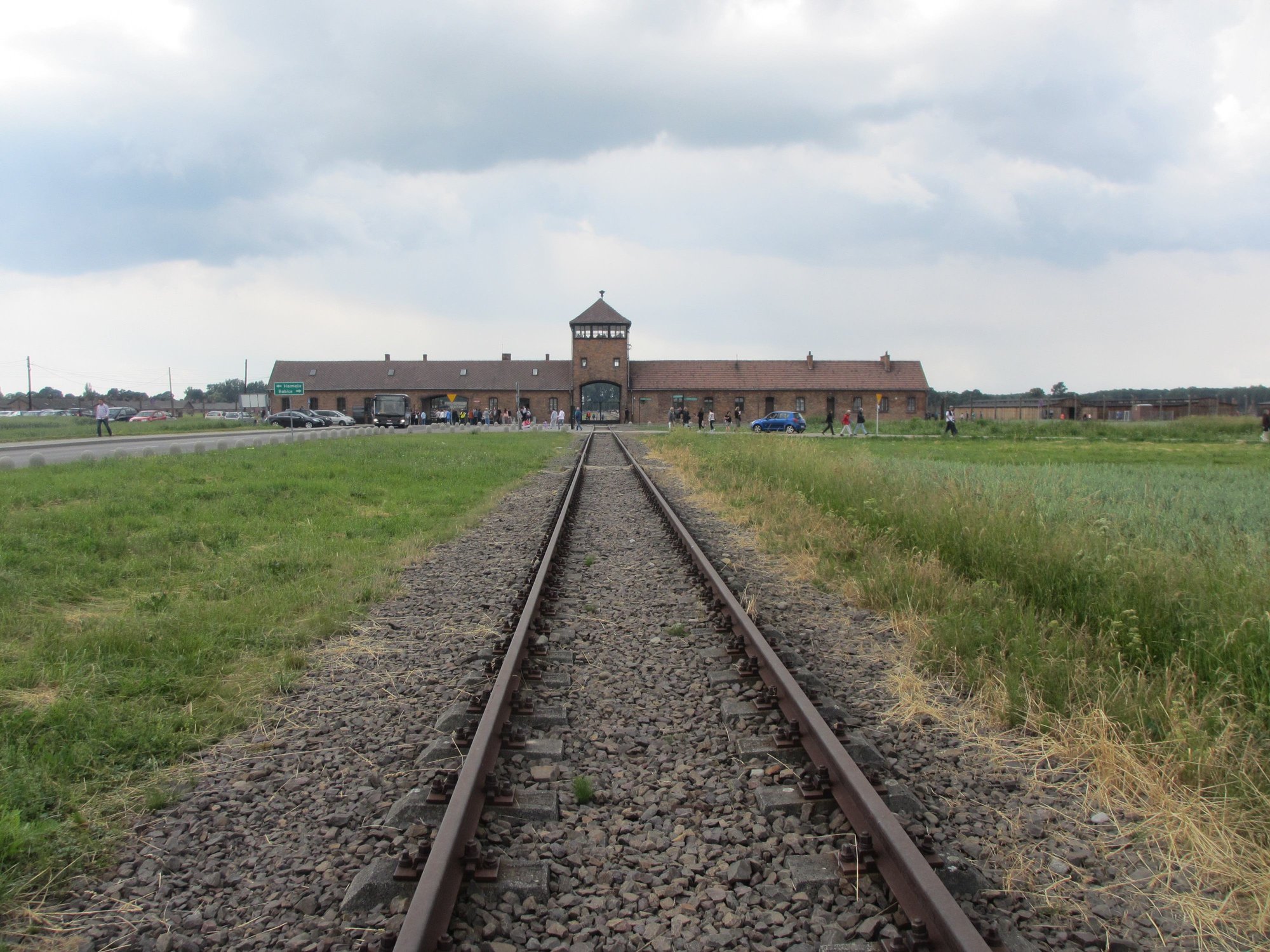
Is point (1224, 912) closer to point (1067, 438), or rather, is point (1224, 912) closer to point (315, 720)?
point (315, 720)

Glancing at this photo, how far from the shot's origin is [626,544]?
1036 cm

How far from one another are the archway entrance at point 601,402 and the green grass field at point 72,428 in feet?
98.1

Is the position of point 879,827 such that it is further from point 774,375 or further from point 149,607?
point 774,375

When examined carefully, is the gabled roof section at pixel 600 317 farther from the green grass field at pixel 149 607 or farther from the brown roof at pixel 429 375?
the green grass field at pixel 149 607

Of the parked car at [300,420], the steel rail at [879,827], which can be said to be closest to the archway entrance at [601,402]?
the parked car at [300,420]

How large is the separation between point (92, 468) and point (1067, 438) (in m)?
41.8

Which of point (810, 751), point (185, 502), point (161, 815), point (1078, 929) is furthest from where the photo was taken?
point (185, 502)

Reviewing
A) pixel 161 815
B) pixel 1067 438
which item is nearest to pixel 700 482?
pixel 161 815

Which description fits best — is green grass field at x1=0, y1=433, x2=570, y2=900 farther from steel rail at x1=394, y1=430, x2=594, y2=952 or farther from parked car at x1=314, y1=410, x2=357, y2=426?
parked car at x1=314, y1=410, x2=357, y2=426

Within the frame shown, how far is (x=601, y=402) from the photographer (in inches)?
3194

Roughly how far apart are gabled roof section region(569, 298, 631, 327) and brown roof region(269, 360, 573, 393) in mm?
6602

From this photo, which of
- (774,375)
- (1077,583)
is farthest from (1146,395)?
(1077,583)

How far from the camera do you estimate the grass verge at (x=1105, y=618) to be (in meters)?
3.59

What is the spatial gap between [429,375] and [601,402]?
20138 millimetres
